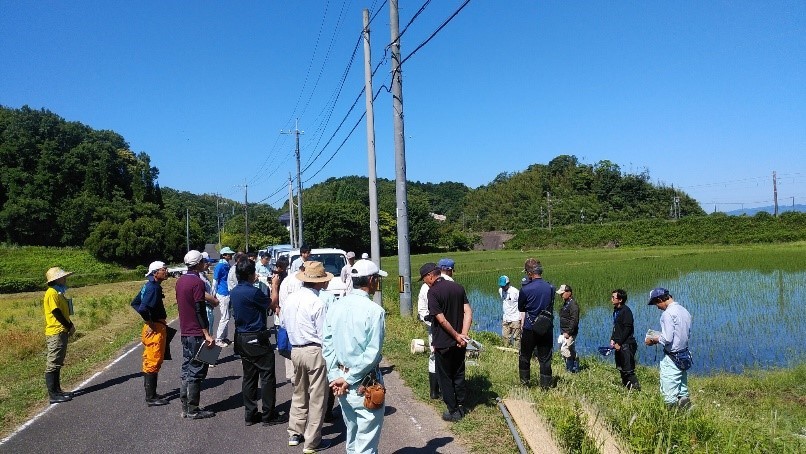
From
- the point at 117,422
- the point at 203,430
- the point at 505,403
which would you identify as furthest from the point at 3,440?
the point at 505,403

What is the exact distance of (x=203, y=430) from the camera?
615cm

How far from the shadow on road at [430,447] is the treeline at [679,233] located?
1997 inches

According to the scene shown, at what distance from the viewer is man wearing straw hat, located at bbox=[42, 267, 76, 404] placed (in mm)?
7480

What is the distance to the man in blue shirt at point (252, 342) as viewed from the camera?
19.6 feet

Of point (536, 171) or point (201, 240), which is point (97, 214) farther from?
point (536, 171)

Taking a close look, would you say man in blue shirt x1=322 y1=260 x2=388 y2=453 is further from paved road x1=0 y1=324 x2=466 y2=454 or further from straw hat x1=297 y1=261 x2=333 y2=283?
paved road x1=0 y1=324 x2=466 y2=454

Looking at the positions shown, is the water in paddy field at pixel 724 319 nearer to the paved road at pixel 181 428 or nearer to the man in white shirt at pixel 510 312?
the man in white shirt at pixel 510 312

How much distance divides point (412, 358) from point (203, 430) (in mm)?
3876

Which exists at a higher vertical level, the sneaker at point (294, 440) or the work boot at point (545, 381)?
the work boot at point (545, 381)

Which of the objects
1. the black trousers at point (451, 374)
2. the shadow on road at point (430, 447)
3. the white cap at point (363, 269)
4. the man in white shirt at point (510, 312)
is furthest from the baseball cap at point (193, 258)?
the man in white shirt at point (510, 312)

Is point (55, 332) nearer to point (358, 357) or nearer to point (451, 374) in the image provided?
point (451, 374)

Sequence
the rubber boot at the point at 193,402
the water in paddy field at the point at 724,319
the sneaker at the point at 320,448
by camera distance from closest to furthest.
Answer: the sneaker at the point at 320,448
the rubber boot at the point at 193,402
the water in paddy field at the point at 724,319

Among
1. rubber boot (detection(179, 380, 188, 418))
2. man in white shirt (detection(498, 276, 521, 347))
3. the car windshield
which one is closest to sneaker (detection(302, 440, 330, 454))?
rubber boot (detection(179, 380, 188, 418))

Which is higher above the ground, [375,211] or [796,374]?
[375,211]
